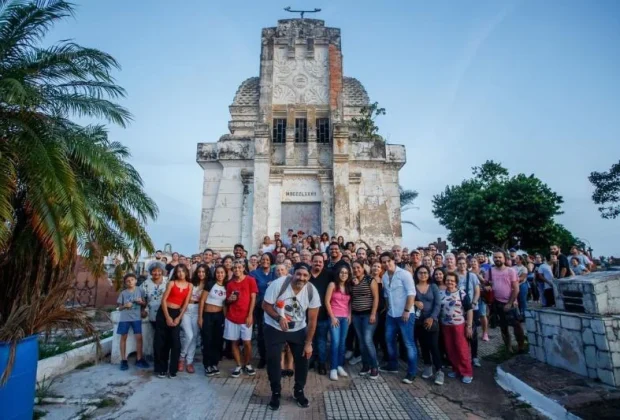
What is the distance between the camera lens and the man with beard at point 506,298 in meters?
6.67

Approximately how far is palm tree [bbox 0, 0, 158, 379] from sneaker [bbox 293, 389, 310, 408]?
122 inches

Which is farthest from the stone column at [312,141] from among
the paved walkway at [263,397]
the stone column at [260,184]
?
the paved walkway at [263,397]

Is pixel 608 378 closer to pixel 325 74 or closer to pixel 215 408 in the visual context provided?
pixel 215 408

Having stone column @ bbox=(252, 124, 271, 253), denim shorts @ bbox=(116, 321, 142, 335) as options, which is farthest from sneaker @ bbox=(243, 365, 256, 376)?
stone column @ bbox=(252, 124, 271, 253)

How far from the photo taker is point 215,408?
4633 millimetres

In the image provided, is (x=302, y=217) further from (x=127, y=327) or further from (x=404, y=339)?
(x=404, y=339)

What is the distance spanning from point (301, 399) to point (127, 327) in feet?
12.2

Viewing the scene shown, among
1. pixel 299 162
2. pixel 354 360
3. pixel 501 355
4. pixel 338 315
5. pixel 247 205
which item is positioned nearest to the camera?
pixel 338 315

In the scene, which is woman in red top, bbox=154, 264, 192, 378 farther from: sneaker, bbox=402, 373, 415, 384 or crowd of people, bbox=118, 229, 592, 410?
sneaker, bbox=402, 373, 415, 384

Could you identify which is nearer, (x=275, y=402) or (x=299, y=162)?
(x=275, y=402)

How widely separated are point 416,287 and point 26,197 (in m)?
6.33

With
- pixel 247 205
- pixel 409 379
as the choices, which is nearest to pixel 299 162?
pixel 247 205

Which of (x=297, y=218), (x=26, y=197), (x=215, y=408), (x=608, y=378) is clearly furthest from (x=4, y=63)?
(x=297, y=218)

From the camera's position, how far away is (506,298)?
682 centimetres
